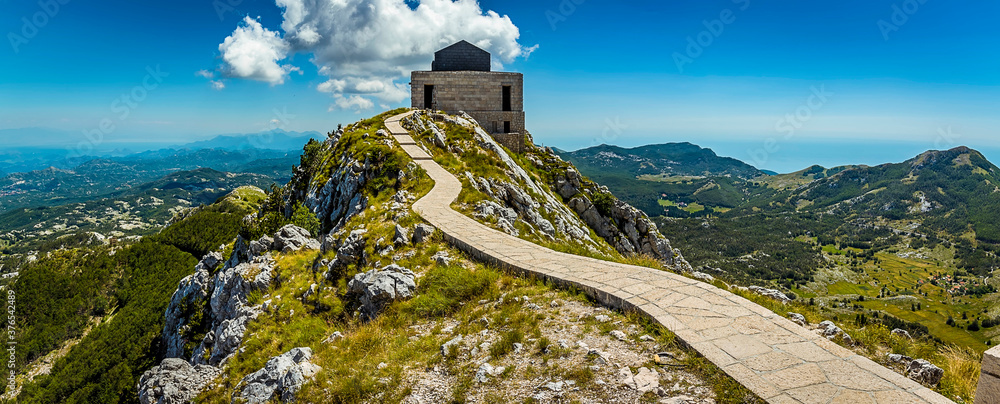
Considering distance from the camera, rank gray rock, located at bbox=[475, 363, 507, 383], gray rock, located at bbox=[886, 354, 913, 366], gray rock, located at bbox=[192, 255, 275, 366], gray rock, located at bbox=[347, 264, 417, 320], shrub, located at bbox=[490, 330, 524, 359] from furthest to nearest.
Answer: gray rock, located at bbox=[192, 255, 275, 366] → gray rock, located at bbox=[347, 264, 417, 320] → shrub, located at bbox=[490, 330, 524, 359] → gray rock, located at bbox=[475, 363, 507, 383] → gray rock, located at bbox=[886, 354, 913, 366]

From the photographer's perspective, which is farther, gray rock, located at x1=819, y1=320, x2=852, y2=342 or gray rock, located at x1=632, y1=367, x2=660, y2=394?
gray rock, located at x1=819, y1=320, x2=852, y2=342

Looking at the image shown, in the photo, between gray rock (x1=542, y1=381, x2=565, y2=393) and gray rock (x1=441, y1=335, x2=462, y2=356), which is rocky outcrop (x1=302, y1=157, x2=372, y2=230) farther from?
gray rock (x1=542, y1=381, x2=565, y2=393)

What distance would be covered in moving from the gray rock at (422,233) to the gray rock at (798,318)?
12.8m

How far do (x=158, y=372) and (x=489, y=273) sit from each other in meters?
10.5

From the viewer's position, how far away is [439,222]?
796 inches

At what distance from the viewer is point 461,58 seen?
159 ft

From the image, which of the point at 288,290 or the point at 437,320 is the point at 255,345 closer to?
the point at 288,290

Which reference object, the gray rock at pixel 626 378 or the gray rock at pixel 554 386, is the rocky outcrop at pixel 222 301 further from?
the gray rock at pixel 626 378

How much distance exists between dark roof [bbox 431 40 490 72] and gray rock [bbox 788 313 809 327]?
143 ft

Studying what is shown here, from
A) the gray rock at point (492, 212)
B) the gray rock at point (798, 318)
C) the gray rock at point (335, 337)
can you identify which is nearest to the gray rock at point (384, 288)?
the gray rock at point (335, 337)

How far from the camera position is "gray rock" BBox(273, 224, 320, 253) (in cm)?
2266

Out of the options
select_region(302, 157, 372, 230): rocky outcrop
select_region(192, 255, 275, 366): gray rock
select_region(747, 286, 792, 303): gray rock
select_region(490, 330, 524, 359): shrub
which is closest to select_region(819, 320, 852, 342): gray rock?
select_region(747, 286, 792, 303): gray rock

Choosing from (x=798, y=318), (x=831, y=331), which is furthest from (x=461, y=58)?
(x=831, y=331)

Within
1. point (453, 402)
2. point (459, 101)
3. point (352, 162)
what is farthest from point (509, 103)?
point (453, 402)
